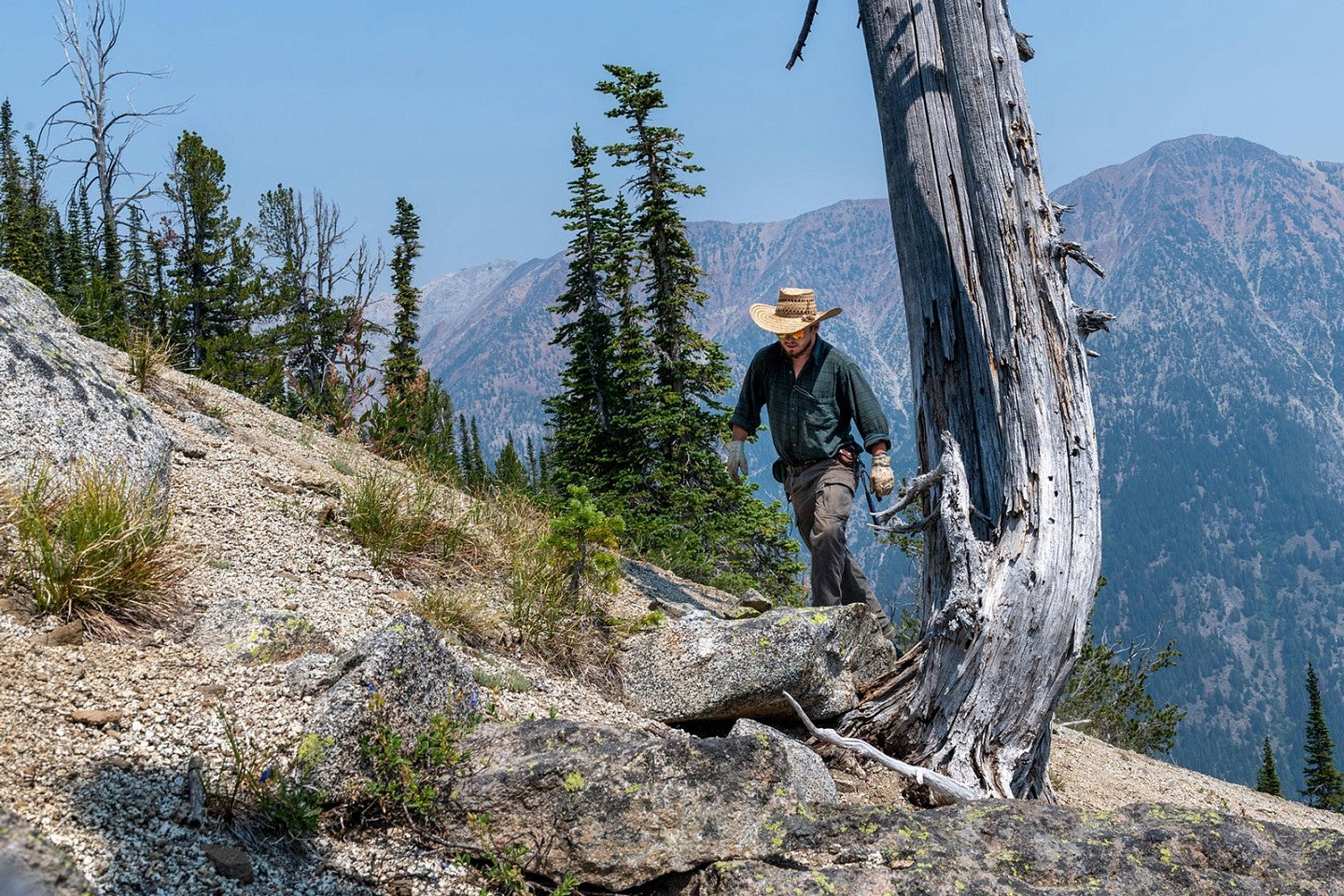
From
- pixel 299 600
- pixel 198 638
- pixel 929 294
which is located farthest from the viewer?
pixel 929 294

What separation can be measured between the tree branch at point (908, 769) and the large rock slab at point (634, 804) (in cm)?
138

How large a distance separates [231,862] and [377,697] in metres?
0.85

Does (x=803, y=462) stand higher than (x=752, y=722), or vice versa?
(x=803, y=462)

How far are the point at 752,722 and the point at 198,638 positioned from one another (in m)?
2.78

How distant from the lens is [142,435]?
5590mm

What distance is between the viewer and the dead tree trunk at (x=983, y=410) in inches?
200

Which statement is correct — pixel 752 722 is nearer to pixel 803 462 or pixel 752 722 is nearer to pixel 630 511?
pixel 803 462

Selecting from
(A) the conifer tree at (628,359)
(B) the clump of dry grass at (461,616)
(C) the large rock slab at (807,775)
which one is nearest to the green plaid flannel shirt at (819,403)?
(B) the clump of dry grass at (461,616)

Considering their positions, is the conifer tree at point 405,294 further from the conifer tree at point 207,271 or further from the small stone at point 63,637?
the small stone at point 63,637

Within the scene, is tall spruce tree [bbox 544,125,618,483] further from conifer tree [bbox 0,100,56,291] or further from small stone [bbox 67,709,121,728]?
conifer tree [bbox 0,100,56,291]

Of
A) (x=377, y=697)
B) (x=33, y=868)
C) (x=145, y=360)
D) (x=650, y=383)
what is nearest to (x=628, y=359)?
(x=650, y=383)

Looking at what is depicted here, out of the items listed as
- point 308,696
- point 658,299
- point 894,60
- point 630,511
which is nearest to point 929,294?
point 894,60

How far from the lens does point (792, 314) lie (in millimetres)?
7066

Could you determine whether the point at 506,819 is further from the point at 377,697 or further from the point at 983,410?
the point at 983,410
